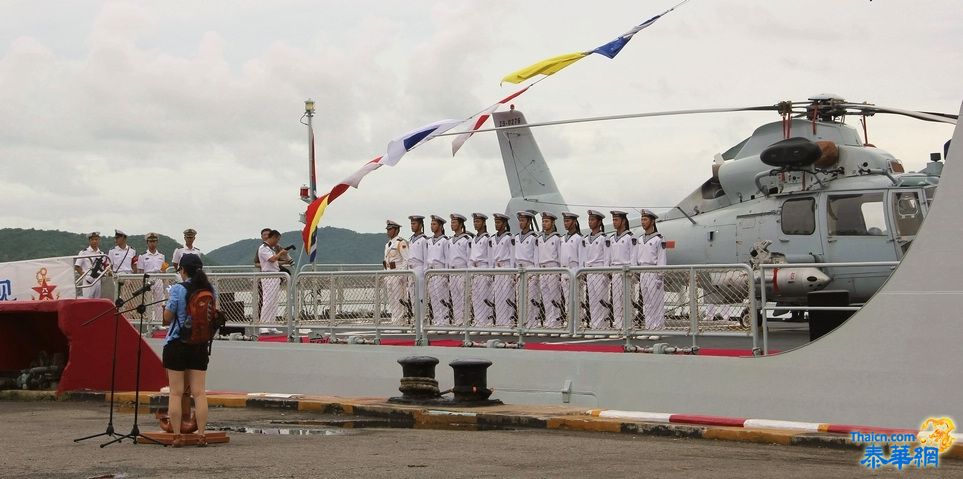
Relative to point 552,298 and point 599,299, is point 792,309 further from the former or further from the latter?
point 552,298

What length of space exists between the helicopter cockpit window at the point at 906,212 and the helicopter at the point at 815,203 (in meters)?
0.01

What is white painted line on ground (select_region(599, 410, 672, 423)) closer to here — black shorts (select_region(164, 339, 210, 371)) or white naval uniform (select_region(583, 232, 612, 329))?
white naval uniform (select_region(583, 232, 612, 329))

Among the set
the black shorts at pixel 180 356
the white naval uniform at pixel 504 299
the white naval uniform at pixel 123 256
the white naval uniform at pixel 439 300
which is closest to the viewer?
the black shorts at pixel 180 356

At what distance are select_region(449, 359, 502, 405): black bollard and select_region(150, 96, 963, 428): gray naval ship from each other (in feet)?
2.74

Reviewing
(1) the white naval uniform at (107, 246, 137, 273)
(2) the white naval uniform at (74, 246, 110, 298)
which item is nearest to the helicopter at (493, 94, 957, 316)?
(2) the white naval uniform at (74, 246, 110, 298)

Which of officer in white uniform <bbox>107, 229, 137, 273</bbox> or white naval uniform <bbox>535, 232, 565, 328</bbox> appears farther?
officer in white uniform <bbox>107, 229, 137, 273</bbox>

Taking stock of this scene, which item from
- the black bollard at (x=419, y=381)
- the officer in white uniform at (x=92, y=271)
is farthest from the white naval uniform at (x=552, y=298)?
the officer in white uniform at (x=92, y=271)

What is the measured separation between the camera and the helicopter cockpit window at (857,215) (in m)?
14.6

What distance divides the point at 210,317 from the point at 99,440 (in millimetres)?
1876

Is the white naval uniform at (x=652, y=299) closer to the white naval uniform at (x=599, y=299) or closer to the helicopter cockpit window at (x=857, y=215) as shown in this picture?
the white naval uniform at (x=599, y=299)

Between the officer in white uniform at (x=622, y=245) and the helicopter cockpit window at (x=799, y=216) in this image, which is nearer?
the officer in white uniform at (x=622, y=245)

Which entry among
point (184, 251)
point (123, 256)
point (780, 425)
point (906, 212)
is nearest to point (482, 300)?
point (780, 425)

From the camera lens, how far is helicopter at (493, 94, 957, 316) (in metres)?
14.4

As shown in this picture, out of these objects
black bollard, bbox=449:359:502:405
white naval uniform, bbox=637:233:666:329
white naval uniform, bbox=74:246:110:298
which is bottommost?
black bollard, bbox=449:359:502:405
